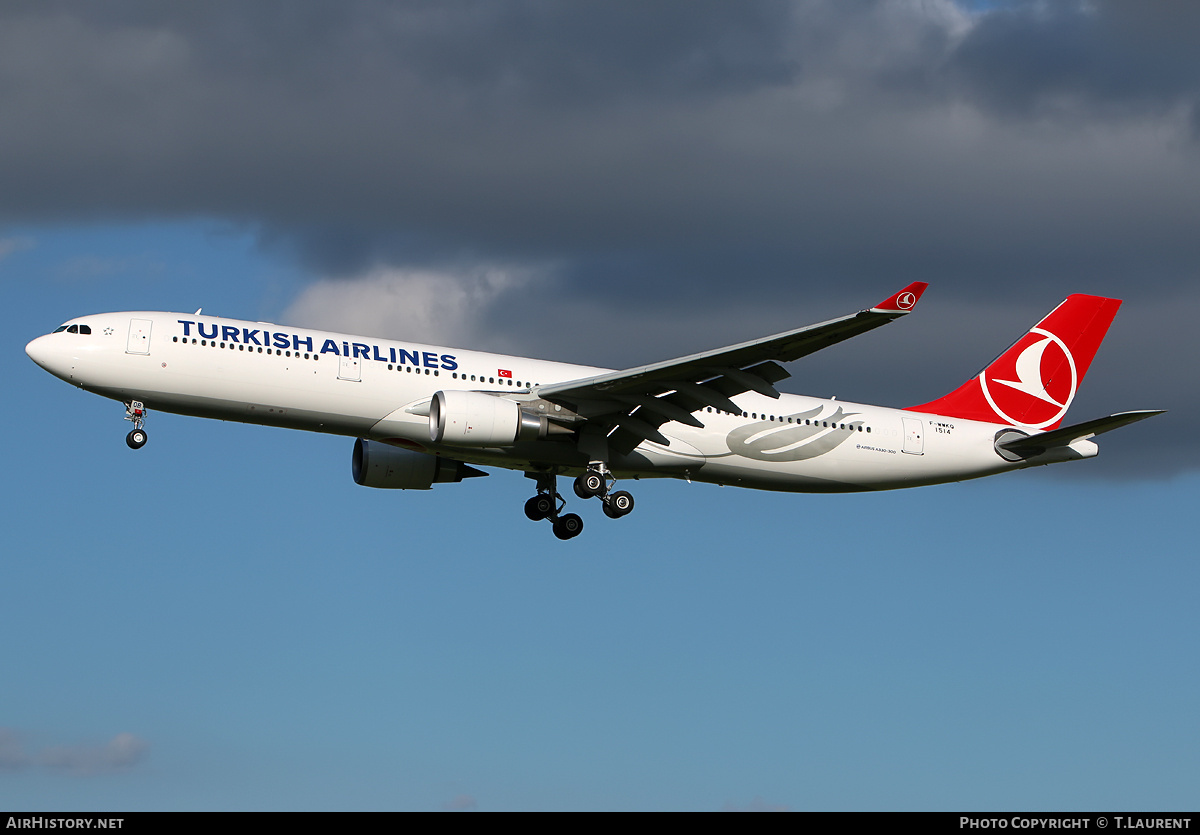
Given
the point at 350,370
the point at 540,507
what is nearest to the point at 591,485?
the point at 540,507

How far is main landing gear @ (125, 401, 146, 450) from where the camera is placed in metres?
36.2

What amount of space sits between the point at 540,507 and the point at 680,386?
7.56 metres

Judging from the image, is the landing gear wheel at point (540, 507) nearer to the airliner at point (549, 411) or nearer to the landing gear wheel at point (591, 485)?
the airliner at point (549, 411)

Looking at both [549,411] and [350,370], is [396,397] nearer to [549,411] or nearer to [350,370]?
[350,370]

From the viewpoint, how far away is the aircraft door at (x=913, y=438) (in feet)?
139

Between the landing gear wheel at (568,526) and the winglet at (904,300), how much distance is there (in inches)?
546

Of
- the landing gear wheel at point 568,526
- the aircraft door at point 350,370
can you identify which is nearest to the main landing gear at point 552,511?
the landing gear wheel at point 568,526

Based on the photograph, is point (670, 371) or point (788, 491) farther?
point (788, 491)

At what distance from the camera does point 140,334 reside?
36.0 metres

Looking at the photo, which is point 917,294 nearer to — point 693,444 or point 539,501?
point 693,444

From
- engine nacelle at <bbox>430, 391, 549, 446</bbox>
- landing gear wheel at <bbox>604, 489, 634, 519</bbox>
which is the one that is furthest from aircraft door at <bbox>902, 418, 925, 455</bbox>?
engine nacelle at <bbox>430, 391, 549, 446</bbox>
